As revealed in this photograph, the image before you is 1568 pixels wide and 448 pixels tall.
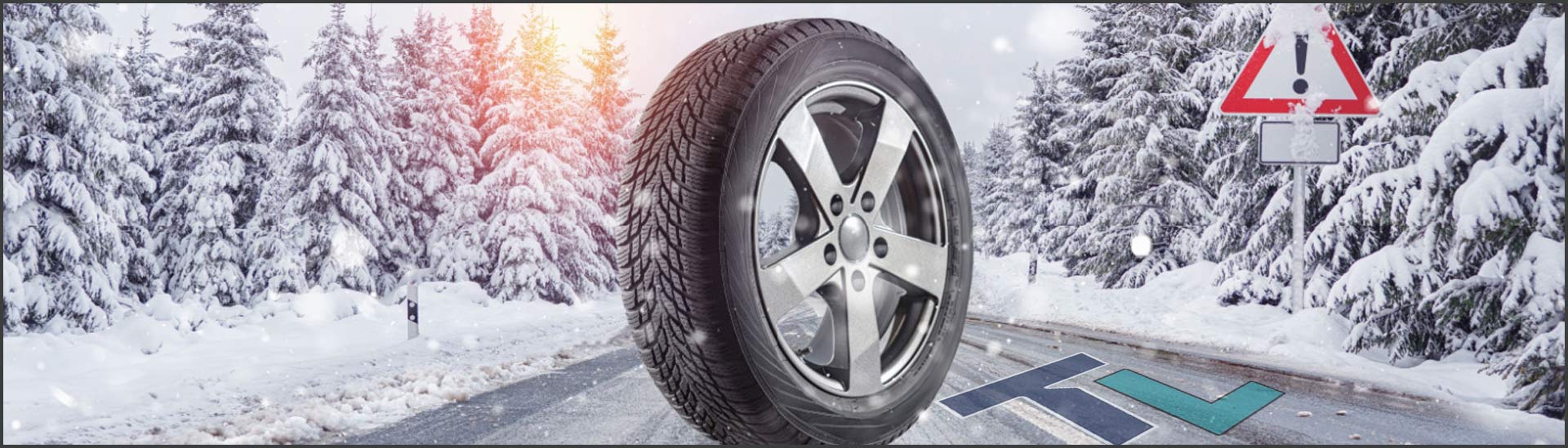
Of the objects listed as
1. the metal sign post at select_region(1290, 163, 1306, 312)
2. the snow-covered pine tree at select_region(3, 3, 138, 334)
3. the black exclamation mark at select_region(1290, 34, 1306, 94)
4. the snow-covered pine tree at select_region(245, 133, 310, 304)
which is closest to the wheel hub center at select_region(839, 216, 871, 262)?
the black exclamation mark at select_region(1290, 34, 1306, 94)

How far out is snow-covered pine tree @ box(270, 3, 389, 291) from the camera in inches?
827

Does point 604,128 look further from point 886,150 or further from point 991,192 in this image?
point 991,192

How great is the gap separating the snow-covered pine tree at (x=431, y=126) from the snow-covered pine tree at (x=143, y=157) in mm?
5958

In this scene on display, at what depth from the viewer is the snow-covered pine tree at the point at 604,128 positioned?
21.2 meters

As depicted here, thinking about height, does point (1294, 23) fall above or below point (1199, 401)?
above

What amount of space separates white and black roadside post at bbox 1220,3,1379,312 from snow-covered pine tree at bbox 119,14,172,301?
1762 cm

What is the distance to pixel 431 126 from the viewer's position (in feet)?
74.7

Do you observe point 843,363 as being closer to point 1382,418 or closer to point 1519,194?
point 1382,418

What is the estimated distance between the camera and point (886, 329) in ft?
12.5

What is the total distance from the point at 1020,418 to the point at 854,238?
1.91 metres

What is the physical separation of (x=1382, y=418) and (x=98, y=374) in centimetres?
951

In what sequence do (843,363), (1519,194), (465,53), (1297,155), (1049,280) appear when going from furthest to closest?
(465,53) < (1049,280) < (1297,155) < (1519,194) < (843,363)

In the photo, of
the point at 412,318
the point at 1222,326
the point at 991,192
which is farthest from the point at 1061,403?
the point at 991,192

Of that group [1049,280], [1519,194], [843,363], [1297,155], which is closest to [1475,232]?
[1519,194]
